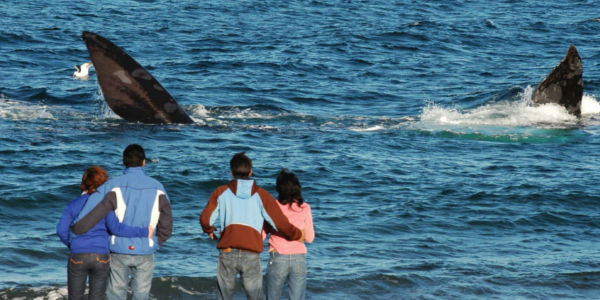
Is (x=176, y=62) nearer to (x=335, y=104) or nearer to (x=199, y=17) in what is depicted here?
(x=335, y=104)

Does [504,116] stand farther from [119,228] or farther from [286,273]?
[119,228]

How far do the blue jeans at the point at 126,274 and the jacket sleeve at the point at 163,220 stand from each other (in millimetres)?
212

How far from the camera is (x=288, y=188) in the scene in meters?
8.20

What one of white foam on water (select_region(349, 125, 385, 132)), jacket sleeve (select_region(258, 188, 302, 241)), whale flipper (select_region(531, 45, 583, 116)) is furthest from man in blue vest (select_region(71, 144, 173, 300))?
whale flipper (select_region(531, 45, 583, 116))

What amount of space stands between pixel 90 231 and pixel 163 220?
0.65 metres

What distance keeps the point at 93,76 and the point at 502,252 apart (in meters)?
15.7

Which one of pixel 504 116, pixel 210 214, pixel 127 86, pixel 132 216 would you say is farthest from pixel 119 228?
pixel 504 116

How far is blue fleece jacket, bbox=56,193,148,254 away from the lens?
7.99 meters

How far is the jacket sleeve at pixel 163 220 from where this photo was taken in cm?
816

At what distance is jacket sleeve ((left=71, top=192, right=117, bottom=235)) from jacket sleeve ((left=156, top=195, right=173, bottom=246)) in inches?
16.8

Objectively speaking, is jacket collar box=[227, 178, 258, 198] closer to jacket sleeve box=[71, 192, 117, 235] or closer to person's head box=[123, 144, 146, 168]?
person's head box=[123, 144, 146, 168]

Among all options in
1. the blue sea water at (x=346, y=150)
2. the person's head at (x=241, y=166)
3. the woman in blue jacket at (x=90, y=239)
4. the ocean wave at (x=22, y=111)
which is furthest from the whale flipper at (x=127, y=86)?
the person's head at (x=241, y=166)

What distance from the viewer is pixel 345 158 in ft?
55.6

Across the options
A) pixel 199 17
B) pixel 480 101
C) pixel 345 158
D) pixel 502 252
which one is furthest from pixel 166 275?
pixel 199 17
